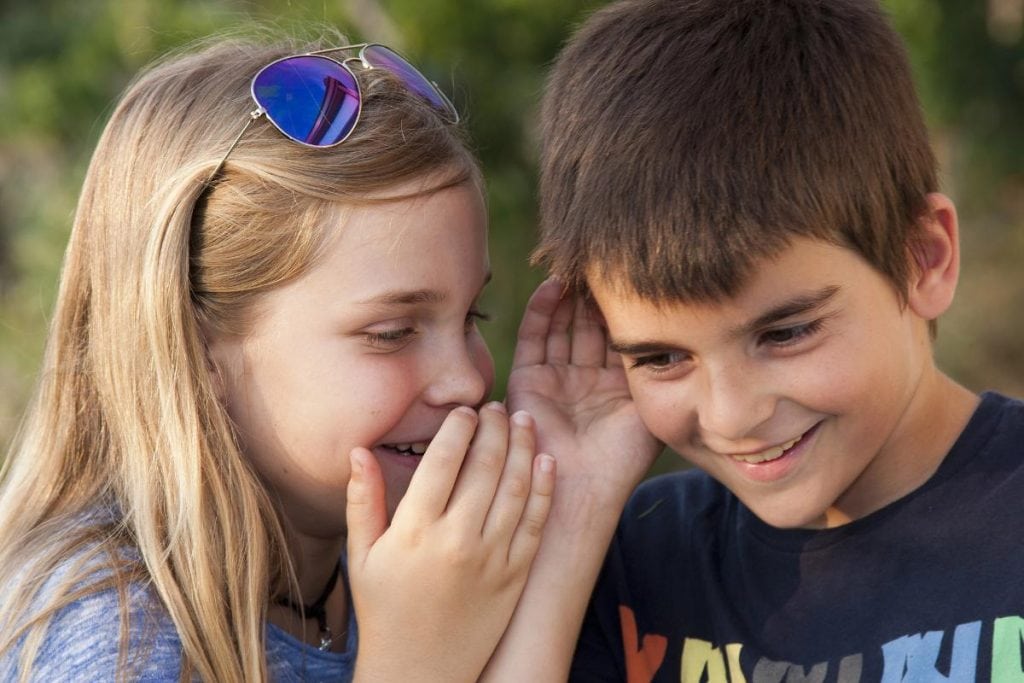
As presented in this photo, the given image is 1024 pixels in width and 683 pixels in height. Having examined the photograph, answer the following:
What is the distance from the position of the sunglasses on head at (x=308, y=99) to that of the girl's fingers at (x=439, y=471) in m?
0.67

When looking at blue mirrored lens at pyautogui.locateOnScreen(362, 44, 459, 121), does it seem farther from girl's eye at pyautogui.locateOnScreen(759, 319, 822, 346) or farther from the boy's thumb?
girl's eye at pyautogui.locateOnScreen(759, 319, 822, 346)

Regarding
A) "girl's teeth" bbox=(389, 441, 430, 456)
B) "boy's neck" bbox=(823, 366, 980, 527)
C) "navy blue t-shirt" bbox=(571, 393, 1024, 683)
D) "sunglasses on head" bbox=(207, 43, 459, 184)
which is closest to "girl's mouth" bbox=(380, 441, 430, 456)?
"girl's teeth" bbox=(389, 441, 430, 456)

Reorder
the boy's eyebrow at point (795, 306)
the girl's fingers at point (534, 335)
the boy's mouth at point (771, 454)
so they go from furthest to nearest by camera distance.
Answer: the girl's fingers at point (534, 335)
the boy's mouth at point (771, 454)
the boy's eyebrow at point (795, 306)

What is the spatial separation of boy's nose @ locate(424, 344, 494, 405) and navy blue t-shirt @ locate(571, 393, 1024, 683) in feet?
1.79

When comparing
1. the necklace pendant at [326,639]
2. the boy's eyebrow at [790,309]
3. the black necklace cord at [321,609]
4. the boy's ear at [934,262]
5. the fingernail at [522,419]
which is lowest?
the necklace pendant at [326,639]

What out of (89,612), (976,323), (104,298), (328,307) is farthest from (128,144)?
(976,323)

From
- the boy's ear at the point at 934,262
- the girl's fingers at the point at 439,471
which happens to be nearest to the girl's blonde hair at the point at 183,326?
the girl's fingers at the point at 439,471

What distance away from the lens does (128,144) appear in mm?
2814

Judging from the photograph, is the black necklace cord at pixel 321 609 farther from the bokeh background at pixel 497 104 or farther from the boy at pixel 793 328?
the bokeh background at pixel 497 104

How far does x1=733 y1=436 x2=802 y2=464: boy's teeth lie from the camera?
2461mm

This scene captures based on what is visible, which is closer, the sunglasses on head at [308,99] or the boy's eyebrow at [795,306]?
the boy's eyebrow at [795,306]

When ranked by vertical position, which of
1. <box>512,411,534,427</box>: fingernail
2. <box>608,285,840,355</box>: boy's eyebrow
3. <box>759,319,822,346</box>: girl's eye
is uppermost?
<box>608,285,840,355</box>: boy's eyebrow

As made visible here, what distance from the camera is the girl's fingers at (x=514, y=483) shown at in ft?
8.79

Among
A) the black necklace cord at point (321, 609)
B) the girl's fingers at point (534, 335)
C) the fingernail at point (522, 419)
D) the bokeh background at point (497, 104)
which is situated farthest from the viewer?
the bokeh background at point (497, 104)
